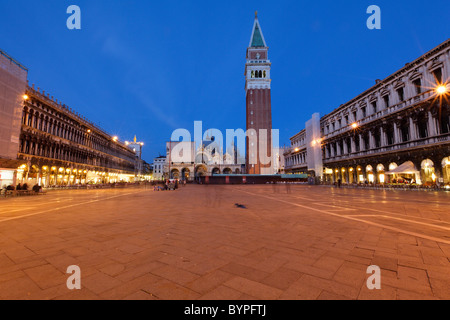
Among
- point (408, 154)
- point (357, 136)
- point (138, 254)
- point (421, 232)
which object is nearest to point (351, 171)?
point (357, 136)

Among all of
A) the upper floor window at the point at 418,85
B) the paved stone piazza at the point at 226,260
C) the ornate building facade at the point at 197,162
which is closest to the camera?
the paved stone piazza at the point at 226,260

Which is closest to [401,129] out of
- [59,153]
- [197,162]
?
[59,153]

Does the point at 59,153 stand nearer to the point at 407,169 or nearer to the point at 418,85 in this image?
the point at 407,169

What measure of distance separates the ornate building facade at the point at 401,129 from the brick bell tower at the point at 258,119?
26619 mm

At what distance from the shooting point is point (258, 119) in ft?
207

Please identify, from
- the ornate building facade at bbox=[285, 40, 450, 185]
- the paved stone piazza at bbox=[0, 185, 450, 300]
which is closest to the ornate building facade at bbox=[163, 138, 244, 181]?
the ornate building facade at bbox=[285, 40, 450, 185]

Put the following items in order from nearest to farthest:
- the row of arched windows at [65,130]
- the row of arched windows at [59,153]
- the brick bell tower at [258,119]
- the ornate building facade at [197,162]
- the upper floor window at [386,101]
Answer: the upper floor window at [386,101] → the row of arched windows at [59,153] → the row of arched windows at [65,130] → the brick bell tower at [258,119] → the ornate building facade at [197,162]

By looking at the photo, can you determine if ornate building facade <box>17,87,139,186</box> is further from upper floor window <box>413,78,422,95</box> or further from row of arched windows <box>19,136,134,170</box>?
upper floor window <box>413,78,422,95</box>

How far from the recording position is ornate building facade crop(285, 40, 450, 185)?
18.9 m

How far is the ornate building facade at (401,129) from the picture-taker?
1892cm

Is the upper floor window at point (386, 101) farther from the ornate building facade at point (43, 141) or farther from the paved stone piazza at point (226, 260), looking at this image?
the ornate building facade at point (43, 141)

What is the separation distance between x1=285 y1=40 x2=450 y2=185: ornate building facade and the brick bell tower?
26.6 m

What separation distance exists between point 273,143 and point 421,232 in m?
61.4

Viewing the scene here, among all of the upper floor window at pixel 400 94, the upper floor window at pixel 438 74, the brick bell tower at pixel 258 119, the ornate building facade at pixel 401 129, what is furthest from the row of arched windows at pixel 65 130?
the upper floor window at pixel 438 74
